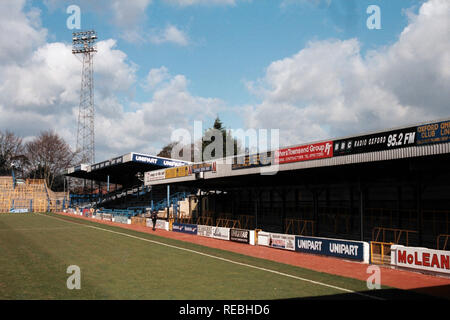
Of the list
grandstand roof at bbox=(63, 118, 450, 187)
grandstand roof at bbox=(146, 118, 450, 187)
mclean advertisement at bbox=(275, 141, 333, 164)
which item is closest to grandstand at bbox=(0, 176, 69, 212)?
grandstand roof at bbox=(63, 118, 450, 187)

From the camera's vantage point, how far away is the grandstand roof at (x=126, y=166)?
149ft

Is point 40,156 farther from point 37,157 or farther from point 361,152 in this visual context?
point 361,152

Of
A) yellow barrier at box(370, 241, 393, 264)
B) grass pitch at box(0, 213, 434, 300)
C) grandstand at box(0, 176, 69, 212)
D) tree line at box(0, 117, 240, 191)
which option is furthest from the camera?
tree line at box(0, 117, 240, 191)

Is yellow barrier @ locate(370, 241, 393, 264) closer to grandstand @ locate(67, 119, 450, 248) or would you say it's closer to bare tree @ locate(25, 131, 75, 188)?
grandstand @ locate(67, 119, 450, 248)

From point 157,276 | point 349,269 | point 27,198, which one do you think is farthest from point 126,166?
point 349,269

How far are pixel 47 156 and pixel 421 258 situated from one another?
87.3m

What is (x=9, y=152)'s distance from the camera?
283 feet

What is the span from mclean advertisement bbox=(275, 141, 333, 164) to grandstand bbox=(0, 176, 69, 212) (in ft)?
184

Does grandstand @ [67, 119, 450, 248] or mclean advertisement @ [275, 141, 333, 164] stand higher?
mclean advertisement @ [275, 141, 333, 164]

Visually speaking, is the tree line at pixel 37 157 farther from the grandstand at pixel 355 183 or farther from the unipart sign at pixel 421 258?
the unipart sign at pixel 421 258

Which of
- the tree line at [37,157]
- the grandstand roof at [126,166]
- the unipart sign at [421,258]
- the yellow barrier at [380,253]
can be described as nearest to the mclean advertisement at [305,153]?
the yellow barrier at [380,253]

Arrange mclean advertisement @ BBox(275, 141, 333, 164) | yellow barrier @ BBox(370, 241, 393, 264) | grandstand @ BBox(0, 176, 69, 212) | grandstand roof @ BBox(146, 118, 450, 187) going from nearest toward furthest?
grandstand roof @ BBox(146, 118, 450, 187) < yellow barrier @ BBox(370, 241, 393, 264) < mclean advertisement @ BBox(275, 141, 333, 164) < grandstand @ BBox(0, 176, 69, 212)

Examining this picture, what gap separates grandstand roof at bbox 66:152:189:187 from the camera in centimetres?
4556

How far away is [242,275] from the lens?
539 inches
